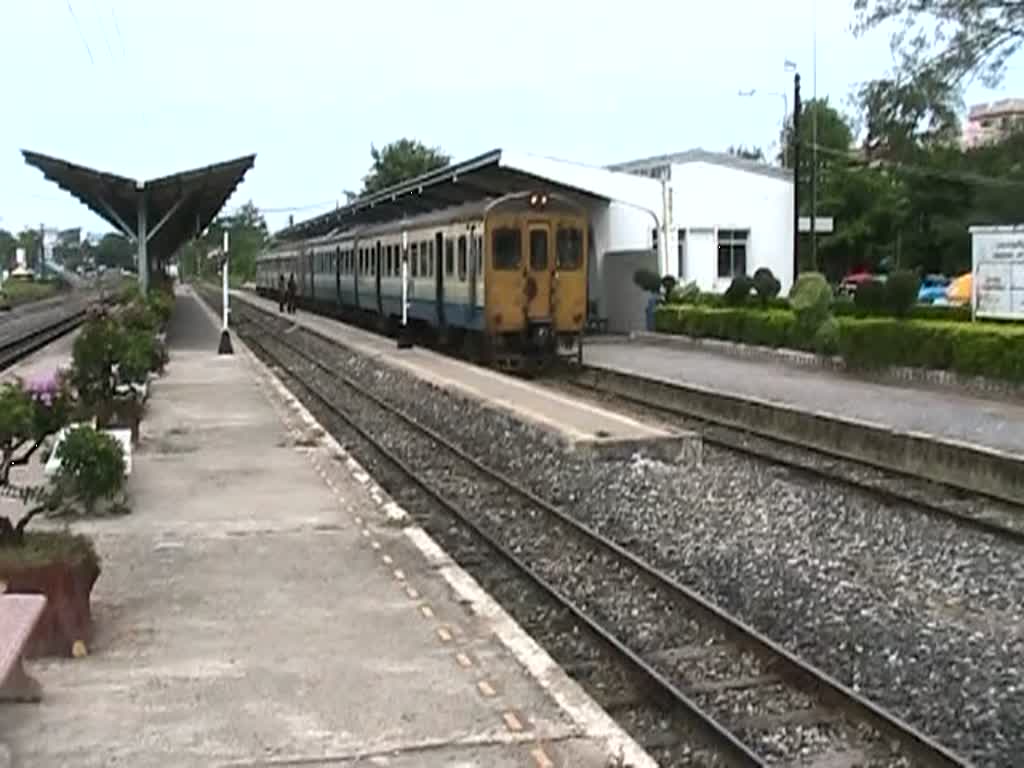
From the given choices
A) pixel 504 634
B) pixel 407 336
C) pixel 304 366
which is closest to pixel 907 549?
pixel 504 634

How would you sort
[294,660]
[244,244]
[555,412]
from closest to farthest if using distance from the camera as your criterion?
[294,660] < [555,412] < [244,244]

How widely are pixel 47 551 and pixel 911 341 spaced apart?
16696mm

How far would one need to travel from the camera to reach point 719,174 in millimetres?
38688

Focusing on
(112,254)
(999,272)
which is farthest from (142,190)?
(112,254)

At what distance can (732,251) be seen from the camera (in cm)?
3962

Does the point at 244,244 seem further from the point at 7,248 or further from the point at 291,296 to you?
the point at 291,296

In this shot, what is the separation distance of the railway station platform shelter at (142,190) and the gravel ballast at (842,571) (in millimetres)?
17039

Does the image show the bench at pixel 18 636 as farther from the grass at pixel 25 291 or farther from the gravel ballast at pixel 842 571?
the grass at pixel 25 291

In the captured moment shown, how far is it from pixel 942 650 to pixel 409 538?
4.02 m

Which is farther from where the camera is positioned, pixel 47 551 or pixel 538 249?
pixel 538 249

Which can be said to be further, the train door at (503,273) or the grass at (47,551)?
the train door at (503,273)

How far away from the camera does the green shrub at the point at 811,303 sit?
84.8 ft

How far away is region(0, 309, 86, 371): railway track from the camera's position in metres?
33.1

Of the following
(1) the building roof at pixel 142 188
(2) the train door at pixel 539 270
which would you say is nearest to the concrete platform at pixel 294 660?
(2) the train door at pixel 539 270
